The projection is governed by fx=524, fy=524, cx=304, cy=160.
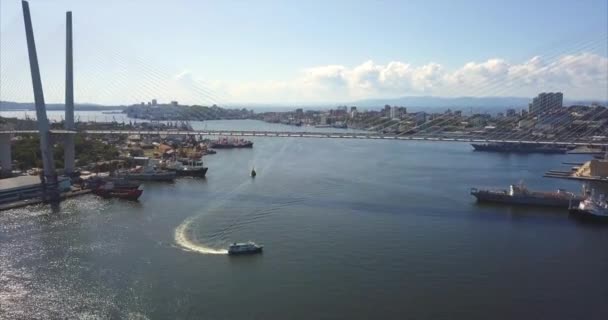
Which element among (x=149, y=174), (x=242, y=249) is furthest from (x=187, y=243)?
(x=149, y=174)

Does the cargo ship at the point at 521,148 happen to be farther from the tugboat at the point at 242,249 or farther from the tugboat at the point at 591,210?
the tugboat at the point at 242,249

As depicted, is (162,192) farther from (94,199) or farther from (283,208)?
(283,208)

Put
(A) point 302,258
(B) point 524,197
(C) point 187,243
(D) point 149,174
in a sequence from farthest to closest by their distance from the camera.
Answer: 1. (D) point 149,174
2. (B) point 524,197
3. (C) point 187,243
4. (A) point 302,258

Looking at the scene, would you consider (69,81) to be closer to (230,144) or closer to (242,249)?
(242,249)

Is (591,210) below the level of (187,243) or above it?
above

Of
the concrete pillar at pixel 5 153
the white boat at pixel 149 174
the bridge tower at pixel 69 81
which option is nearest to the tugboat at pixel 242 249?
the white boat at pixel 149 174

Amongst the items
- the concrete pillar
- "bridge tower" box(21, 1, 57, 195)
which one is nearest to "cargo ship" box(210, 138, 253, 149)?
the concrete pillar

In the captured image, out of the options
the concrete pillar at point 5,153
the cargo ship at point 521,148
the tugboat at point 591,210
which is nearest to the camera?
the tugboat at point 591,210

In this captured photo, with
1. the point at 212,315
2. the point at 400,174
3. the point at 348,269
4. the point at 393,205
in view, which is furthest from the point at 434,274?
the point at 400,174
